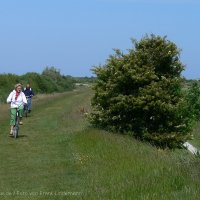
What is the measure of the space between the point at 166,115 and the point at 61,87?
3607 inches

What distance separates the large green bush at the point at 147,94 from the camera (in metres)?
20.4

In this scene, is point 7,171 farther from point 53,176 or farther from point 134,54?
point 134,54

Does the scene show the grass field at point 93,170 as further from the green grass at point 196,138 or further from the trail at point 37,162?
the green grass at point 196,138

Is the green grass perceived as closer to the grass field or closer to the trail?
the trail

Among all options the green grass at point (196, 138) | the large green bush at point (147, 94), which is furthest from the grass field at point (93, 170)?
the green grass at point (196, 138)

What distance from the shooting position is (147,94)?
2033 centimetres

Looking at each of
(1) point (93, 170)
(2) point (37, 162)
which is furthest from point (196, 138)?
(1) point (93, 170)

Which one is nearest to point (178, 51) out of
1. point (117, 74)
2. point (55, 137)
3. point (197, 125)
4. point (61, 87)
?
point (117, 74)

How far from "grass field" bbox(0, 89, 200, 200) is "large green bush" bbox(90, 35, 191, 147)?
4.64 ft

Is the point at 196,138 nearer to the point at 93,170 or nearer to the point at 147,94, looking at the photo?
the point at 147,94

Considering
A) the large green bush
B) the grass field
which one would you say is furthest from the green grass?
the grass field

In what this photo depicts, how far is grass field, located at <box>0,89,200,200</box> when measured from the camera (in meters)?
10.3

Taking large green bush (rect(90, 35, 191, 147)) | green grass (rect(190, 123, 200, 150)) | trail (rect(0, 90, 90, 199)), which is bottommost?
trail (rect(0, 90, 90, 199))

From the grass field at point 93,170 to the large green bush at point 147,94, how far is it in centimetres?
142
